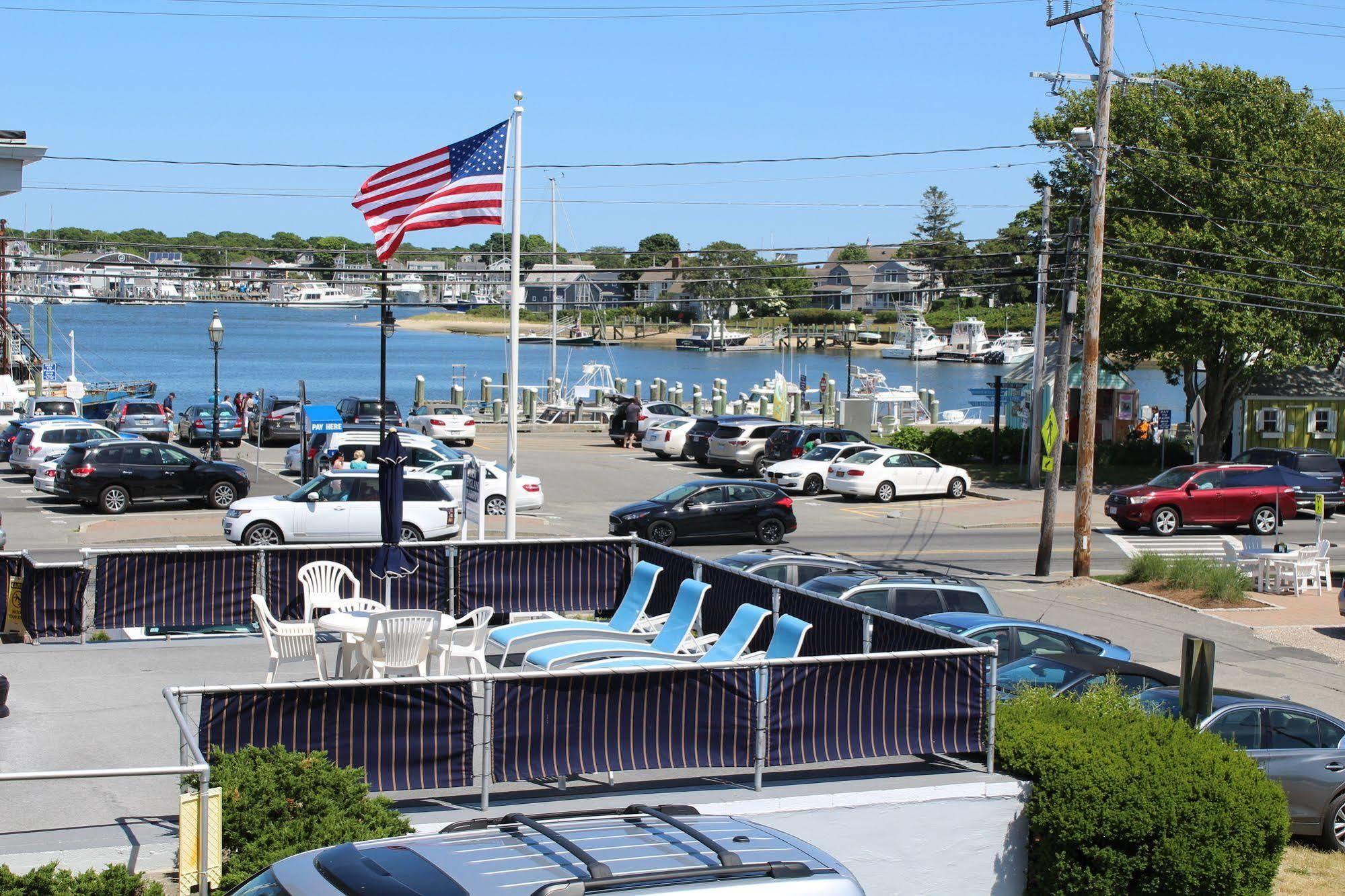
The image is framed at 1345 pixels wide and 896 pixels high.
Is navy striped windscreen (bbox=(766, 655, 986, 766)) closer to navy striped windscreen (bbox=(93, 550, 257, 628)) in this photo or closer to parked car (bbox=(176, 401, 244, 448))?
navy striped windscreen (bbox=(93, 550, 257, 628))

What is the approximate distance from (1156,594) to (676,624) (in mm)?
15625

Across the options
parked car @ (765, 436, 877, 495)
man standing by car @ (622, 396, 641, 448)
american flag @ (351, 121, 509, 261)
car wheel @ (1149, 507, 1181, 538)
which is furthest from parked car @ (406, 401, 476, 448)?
american flag @ (351, 121, 509, 261)

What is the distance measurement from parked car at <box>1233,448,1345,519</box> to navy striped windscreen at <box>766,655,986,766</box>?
29020mm

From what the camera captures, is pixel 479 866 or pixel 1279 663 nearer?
pixel 479 866

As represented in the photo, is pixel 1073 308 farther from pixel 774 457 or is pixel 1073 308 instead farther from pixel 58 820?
pixel 58 820

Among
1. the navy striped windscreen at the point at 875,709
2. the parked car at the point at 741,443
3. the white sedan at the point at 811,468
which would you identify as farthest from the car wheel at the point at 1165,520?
the navy striped windscreen at the point at 875,709

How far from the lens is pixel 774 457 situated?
40.7m

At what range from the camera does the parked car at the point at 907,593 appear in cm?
1656

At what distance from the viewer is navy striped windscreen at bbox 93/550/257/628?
13.9 metres

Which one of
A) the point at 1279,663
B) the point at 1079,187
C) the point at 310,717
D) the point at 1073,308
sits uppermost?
the point at 1079,187

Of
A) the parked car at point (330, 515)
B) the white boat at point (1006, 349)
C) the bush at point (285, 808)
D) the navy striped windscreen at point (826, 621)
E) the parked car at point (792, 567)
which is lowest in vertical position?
the parked car at point (330, 515)

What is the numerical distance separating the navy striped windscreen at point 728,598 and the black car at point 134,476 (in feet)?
70.0

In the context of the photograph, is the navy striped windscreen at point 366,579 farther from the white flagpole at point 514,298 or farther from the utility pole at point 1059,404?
the utility pole at point 1059,404

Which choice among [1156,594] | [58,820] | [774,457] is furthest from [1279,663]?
[774,457]
